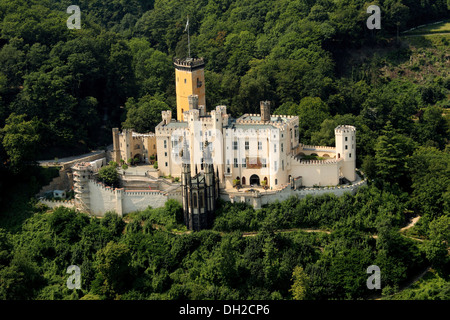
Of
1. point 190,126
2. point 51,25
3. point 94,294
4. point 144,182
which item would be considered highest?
point 51,25

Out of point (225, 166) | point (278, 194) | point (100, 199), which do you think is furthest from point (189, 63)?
point (278, 194)

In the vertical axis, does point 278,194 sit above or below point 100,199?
above

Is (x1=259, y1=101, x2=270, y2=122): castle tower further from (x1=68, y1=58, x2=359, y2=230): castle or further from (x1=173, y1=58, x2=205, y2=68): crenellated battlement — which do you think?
(x1=173, y1=58, x2=205, y2=68): crenellated battlement

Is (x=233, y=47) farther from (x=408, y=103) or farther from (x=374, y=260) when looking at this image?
(x=374, y=260)

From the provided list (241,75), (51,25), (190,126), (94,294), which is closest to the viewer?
(94,294)

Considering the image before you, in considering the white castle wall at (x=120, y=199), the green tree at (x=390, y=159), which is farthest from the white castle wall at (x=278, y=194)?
the white castle wall at (x=120, y=199)

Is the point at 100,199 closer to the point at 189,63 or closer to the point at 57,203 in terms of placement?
the point at 57,203

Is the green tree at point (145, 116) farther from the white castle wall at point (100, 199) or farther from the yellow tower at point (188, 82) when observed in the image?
the white castle wall at point (100, 199)

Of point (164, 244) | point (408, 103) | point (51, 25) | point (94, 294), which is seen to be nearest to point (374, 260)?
point (164, 244)
